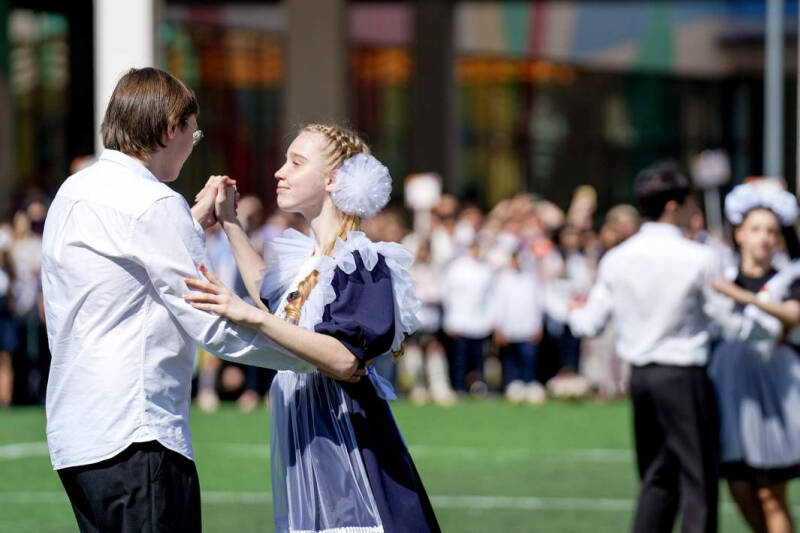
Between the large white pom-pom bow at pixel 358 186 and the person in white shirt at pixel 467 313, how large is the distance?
40.0ft

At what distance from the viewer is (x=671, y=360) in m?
7.05

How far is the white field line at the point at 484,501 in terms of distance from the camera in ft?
31.3

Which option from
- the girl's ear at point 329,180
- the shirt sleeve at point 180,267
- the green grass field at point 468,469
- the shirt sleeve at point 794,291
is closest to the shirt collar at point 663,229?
the shirt sleeve at point 794,291

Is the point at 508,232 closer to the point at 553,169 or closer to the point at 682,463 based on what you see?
the point at 682,463

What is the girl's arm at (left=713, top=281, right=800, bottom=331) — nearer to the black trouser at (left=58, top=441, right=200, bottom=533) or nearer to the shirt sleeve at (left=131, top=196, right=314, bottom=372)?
the shirt sleeve at (left=131, top=196, right=314, bottom=372)

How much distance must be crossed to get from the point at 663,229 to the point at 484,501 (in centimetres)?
316

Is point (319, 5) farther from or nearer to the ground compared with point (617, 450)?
farther from the ground

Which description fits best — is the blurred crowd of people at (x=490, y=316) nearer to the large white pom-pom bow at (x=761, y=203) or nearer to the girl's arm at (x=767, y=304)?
the large white pom-pom bow at (x=761, y=203)

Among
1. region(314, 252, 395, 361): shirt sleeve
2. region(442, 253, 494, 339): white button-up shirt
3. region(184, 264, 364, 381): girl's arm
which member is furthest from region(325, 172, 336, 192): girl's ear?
region(442, 253, 494, 339): white button-up shirt

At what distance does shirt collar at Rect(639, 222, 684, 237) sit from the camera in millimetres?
7207

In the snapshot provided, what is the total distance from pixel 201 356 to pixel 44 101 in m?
18.2

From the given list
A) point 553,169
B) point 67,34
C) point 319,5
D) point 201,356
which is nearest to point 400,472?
point 201,356

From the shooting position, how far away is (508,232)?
57.5 feet

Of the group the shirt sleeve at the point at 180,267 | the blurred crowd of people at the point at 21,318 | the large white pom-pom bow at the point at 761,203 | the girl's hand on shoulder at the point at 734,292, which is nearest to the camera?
the shirt sleeve at the point at 180,267
